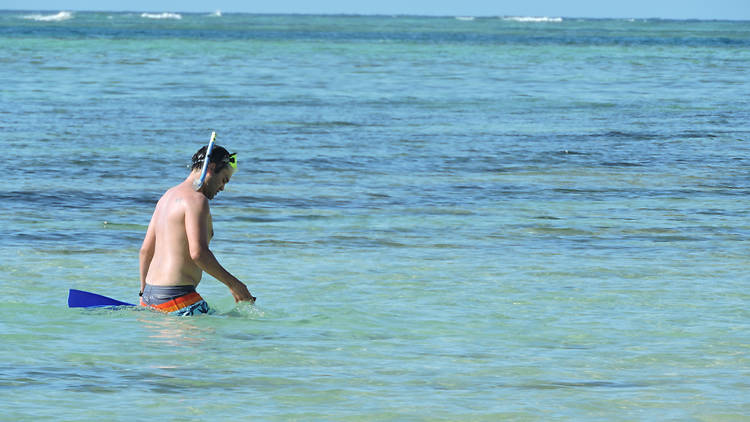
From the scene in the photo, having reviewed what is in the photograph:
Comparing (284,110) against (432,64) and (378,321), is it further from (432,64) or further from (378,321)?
(432,64)

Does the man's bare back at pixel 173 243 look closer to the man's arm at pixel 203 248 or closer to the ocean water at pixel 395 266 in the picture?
the man's arm at pixel 203 248

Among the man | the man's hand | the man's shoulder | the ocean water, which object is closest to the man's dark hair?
the man

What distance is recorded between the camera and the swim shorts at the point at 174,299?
8.27 m

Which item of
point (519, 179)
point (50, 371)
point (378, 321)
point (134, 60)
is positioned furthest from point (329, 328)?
point (134, 60)

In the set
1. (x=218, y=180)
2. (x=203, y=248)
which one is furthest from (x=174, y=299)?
(x=218, y=180)

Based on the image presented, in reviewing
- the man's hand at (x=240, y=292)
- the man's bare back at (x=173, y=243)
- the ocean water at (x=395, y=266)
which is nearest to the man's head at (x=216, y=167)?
the man's bare back at (x=173, y=243)

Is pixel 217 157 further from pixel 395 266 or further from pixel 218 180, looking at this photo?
pixel 395 266

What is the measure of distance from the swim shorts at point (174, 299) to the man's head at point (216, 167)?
0.78 m

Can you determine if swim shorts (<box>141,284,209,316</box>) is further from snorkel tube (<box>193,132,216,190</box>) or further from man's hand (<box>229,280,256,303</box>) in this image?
snorkel tube (<box>193,132,216,190</box>)

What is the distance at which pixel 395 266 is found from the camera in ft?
36.2

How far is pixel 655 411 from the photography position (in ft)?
21.4

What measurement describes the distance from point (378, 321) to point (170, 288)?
1578 millimetres

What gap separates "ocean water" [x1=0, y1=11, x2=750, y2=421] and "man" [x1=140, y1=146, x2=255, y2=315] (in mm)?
221

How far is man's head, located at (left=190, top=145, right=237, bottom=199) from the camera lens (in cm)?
785
